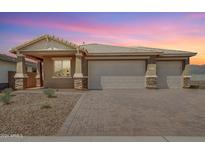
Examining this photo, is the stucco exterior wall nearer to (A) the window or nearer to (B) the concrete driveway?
(A) the window

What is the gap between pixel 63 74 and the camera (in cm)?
1997

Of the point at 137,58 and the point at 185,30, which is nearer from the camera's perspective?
the point at 185,30

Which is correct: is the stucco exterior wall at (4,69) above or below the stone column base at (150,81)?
above

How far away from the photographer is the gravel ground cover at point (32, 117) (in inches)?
274

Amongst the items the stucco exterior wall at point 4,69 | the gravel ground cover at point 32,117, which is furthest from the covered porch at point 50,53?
the gravel ground cover at point 32,117

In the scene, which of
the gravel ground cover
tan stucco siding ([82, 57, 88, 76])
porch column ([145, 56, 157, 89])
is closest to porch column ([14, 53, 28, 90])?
tan stucco siding ([82, 57, 88, 76])

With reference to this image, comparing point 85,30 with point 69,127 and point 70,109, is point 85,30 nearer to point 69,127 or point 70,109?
point 70,109

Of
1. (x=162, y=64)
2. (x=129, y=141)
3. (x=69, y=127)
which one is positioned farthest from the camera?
(x=162, y=64)

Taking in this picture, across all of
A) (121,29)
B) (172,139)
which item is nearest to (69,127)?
(172,139)

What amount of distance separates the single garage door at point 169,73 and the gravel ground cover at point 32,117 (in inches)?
494

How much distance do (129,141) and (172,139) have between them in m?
1.22

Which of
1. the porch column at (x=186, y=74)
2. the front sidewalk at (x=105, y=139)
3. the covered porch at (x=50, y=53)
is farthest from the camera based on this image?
the porch column at (x=186, y=74)

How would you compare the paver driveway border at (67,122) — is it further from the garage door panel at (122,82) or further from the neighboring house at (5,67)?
the neighboring house at (5,67)

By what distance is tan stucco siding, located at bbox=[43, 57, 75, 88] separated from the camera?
19812mm
